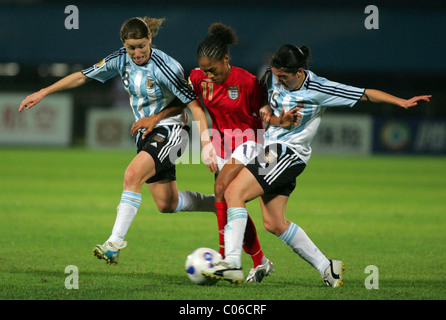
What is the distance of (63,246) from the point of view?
7.21m

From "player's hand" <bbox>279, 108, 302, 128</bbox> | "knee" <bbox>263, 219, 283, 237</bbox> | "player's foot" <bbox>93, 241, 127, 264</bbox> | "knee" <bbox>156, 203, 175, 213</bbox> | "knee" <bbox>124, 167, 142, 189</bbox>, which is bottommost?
"player's foot" <bbox>93, 241, 127, 264</bbox>

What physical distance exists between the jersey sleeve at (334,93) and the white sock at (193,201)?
182 centimetres

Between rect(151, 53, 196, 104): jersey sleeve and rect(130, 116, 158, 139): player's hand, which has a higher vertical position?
rect(151, 53, 196, 104): jersey sleeve

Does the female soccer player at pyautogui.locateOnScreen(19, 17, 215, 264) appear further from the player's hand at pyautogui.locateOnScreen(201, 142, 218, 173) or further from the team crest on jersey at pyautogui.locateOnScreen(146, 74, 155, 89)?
the player's hand at pyautogui.locateOnScreen(201, 142, 218, 173)

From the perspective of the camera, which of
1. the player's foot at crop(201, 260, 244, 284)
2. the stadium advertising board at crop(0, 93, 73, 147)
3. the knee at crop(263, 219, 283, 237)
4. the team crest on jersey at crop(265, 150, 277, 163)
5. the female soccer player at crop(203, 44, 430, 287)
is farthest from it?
the stadium advertising board at crop(0, 93, 73, 147)

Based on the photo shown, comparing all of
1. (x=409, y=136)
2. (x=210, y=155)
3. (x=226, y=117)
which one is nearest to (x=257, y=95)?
(x=226, y=117)

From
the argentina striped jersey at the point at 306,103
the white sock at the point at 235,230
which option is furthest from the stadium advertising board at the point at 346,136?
the white sock at the point at 235,230

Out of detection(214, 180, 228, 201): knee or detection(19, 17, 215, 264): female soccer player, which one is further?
detection(19, 17, 215, 264): female soccer player

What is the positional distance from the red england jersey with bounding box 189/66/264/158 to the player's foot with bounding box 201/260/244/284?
127 centimetres

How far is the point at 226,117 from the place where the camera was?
5922 millimetres

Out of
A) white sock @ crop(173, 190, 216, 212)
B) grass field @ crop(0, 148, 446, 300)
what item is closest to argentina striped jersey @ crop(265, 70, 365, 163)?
grass field @ crop(0, 148, 446, 300)

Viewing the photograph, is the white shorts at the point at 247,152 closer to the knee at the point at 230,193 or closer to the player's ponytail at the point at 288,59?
the knee at the point at 230,193

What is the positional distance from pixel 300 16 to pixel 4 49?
36.5ft

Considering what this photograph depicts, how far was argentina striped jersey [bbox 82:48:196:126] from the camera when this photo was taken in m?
6.00
